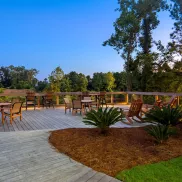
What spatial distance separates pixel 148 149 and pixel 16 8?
1151 centimetres

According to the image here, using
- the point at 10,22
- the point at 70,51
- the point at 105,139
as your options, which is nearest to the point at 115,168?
the point at 105,139

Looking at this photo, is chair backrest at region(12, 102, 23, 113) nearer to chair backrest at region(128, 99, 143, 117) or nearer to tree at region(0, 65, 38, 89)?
chair backrest at region(128, 99, 143, 117)

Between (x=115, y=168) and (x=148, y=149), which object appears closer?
(x=115, y=168)

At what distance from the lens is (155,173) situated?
102 inches

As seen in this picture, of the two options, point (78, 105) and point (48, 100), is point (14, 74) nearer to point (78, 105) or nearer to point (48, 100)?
point (48, 100)

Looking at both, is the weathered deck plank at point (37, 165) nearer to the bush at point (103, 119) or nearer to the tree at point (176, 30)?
the bush at point (103, 119)

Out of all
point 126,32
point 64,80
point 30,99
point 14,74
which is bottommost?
point 30,99

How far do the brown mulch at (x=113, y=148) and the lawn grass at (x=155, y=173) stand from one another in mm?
126

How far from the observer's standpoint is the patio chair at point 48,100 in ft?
33.2

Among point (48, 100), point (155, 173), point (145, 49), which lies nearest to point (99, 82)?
point (145, 49)

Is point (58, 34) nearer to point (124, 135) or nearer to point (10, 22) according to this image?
point (10, 22)

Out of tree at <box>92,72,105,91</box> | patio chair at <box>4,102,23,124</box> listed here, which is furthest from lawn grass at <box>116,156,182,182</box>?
tree at <box>92,72,105,91</box>

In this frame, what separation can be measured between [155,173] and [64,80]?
1390 cm

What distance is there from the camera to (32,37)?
15570 mm
